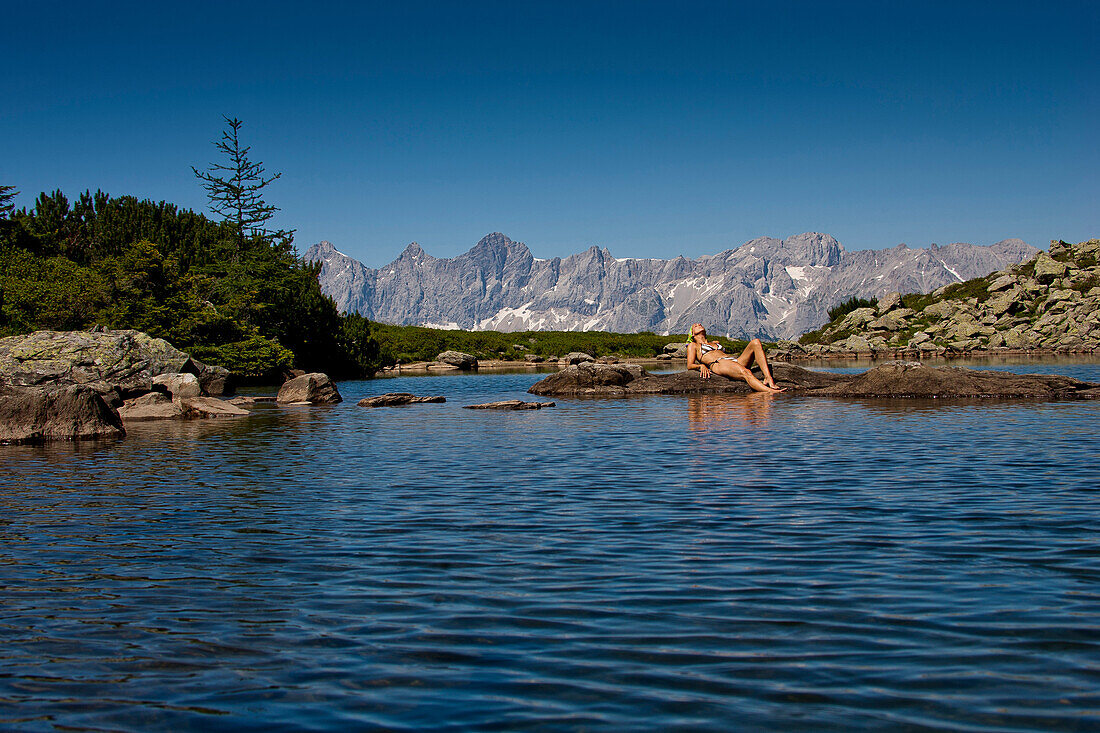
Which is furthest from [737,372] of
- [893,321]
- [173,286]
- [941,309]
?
[941,309]

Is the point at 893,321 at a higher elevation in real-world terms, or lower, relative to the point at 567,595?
higher

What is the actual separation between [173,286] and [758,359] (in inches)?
1446

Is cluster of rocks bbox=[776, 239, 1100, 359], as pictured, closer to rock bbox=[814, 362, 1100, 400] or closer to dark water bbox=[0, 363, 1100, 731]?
rock bbox=[814, 362, 1100, 400]

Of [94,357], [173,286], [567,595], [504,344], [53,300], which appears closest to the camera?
[567,595]

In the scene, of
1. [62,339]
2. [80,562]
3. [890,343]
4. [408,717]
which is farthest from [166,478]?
[890,343]

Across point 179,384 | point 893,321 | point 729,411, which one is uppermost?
point 893,321

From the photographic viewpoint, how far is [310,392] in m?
37.5

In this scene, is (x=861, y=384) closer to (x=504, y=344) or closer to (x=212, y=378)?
(x=212, y=378)

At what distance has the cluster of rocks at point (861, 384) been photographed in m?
27.2

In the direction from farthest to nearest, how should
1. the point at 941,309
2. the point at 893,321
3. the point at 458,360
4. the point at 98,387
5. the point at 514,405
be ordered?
the point at 893,321 → the point at 941,309 → the point at 458,360 → the point at 514,405 → the point at 98,387

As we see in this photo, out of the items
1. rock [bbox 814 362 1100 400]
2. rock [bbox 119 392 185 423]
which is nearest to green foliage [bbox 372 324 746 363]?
rock [bbox 119 392 185 423]

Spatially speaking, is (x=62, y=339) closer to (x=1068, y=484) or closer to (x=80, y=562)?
(x=80, y=562)

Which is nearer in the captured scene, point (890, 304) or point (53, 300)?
point (53, 300)

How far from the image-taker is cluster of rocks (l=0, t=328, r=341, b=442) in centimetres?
2273
